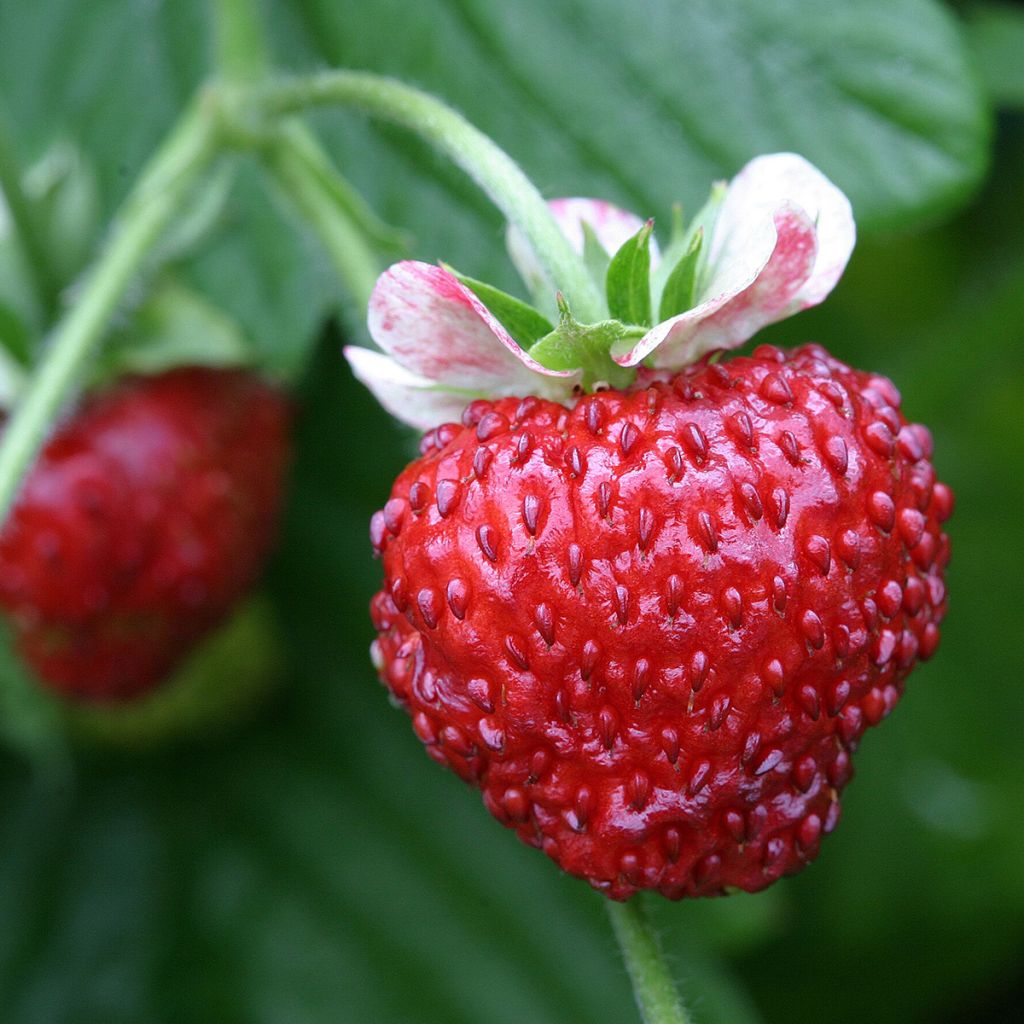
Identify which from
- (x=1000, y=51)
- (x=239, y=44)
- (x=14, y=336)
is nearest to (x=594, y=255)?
(x=239, y=44)

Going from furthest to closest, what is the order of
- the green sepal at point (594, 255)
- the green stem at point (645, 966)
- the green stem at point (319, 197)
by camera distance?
the green stem at point (319, 197) < the green sepal at point (594, 255) < the green stem at point (645, 966)

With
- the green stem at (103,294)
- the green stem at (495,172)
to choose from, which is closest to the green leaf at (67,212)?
the green stem at (103,294)

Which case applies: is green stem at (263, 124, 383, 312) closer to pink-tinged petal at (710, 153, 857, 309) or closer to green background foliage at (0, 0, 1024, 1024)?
green background foliage at (0, 0, 1024, 1024)

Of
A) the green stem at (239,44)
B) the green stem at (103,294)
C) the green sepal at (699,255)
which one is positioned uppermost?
the green stem at (239,44)

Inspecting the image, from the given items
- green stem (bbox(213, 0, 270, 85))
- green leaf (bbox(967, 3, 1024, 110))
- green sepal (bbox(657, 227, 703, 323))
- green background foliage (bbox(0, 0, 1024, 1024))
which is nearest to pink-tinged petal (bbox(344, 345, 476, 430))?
green sepal (bbox(657, 227, 703, 323))

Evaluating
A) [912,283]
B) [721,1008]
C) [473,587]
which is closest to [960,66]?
[473,587]

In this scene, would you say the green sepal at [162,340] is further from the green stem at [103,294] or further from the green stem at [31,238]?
the green stem at [103,294]
